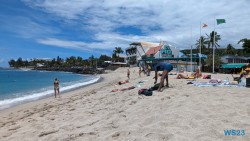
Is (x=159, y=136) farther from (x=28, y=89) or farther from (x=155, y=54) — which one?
(x=155, y=54)

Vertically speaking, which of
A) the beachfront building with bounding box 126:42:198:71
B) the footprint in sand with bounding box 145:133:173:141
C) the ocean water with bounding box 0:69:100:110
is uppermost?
the beachfront building with bounding box 126:42:198:71

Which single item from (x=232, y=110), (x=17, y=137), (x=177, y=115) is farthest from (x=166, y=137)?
(x=17, y=137)

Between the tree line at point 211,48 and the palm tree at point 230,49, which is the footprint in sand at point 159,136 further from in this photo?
the palm tree at point 230,49

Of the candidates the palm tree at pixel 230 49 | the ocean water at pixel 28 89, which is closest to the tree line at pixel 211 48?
the palm tree at pixel 230 49

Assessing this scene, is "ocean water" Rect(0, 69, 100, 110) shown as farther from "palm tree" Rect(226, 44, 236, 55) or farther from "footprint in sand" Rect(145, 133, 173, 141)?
"palm tree" Rect(226, 44, 236, 55)

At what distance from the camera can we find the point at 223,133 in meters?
4.18

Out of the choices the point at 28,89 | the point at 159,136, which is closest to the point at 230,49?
the point at 28,89

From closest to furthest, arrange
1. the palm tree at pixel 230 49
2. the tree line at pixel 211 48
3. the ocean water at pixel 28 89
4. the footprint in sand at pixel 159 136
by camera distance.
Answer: the footprint in sand at pixel 159 136, the ocean water at pixel 28 89, the tree line at pixel 211 48, the palm tree at pixel 230 49

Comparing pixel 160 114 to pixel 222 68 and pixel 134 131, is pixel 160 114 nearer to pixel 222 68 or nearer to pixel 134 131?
pixel 134 131

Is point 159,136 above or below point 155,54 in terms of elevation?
below

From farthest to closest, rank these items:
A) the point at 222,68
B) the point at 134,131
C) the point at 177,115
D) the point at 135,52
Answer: the point at 135,52, the point at 222,68, the point at 177,115, the point at 134,131

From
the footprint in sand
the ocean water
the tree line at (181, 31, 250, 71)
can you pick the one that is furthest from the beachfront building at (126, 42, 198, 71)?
the footprint in sand

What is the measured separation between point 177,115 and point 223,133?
1.43 m

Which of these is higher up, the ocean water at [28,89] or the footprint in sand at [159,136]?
the footprint in sand at [159,136]
